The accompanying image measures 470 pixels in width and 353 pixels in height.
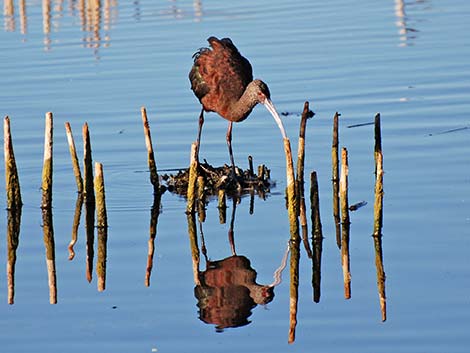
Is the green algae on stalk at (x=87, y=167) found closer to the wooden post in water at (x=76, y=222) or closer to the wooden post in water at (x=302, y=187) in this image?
the wooden post in water at (x=76, y=222)

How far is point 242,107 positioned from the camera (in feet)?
48.1

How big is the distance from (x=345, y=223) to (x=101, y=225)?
95.5 inches

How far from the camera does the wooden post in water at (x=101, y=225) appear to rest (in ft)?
38.2

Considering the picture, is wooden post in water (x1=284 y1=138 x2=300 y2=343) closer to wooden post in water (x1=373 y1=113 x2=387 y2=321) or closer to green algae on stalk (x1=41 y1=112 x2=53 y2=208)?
wooden post in water (x1=373 y1=113 x2=387 y2=321)

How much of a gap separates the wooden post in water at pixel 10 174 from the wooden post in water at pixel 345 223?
3.34 m

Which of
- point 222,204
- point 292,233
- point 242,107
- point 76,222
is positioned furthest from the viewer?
point 242,107

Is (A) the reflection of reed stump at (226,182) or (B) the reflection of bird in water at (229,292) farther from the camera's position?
(A) the reflection of reed stump at (226,182)

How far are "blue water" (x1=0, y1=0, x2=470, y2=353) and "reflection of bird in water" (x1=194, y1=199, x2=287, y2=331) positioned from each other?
0.12 meters

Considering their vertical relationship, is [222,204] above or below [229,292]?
below

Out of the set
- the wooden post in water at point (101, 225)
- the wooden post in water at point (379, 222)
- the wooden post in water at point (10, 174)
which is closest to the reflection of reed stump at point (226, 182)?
the wooden post in water at point (101, 225)

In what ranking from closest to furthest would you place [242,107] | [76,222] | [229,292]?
[229,292] < [76,222] < [242,107]

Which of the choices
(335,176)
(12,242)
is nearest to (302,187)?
(335,176)

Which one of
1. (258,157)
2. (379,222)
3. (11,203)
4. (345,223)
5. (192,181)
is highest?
(379,222)

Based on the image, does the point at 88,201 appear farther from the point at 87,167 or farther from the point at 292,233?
the point at 292,233
